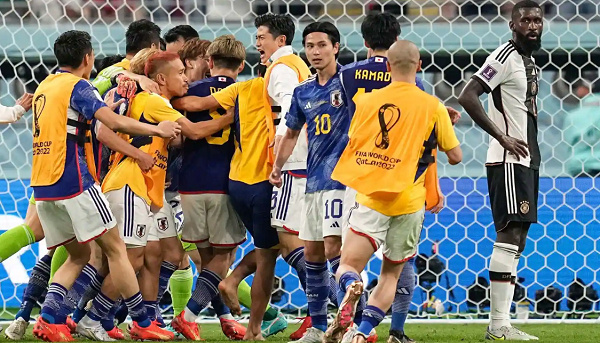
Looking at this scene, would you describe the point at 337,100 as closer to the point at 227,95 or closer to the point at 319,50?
the point at 319,50

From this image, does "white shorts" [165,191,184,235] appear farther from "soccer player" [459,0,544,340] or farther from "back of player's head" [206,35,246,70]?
"soccer player" [459,0,544,340]

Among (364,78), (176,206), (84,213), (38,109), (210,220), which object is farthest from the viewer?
(176,206)

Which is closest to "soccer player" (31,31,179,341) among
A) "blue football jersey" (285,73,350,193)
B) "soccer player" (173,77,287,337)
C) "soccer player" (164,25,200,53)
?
"soccer player" (173,77,287,337)

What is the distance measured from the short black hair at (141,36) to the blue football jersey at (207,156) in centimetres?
Result: 77

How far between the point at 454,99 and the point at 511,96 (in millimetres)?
3664

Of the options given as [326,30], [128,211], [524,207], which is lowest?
[128,211]

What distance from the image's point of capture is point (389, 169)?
5219 millimetres

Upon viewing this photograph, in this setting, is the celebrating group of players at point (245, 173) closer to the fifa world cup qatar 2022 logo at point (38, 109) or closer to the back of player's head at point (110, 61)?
the fifa world cup qatar 2022 logo at point (38, 109)

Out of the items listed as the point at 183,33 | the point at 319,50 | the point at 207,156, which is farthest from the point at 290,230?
the point at 183,33

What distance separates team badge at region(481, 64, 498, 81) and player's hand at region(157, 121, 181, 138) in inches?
73.6

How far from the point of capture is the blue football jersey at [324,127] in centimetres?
603

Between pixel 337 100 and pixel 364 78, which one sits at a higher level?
pixel 364 78

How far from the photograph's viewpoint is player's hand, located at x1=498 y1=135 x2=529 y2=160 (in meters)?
6.31

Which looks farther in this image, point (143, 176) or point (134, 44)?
point (134, 44)
